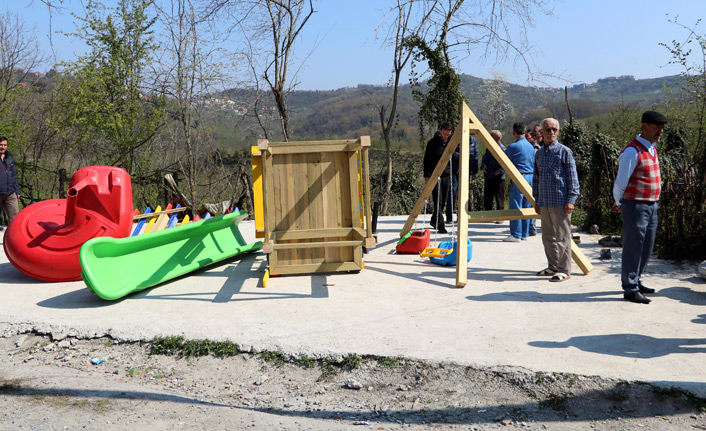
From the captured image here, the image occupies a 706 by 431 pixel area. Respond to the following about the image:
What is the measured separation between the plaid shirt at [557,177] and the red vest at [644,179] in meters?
0.80

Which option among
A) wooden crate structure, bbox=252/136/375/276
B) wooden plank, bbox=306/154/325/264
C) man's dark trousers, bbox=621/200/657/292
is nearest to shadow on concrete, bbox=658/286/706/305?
man's dark trousers, bbox=621/200/657/292

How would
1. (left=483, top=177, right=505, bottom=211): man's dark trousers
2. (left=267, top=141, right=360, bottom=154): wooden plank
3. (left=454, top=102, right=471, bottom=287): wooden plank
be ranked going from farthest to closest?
1. (left=483, top=177, right=505, bottom=211): man's dark trousers
2. (left=267, top=141, right=360, bottom=154): wooden plank
3. (left=454, top=102, right=471, bottom=287): wooden plank

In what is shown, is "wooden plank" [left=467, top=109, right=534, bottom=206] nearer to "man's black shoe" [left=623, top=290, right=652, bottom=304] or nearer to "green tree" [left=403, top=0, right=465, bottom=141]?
"man's black shoe" [left=623, top=290, right=652, bottom=304]

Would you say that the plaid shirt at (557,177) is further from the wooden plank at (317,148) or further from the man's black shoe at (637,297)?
the wooden plank at (317,148)

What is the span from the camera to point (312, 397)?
385 centimetres

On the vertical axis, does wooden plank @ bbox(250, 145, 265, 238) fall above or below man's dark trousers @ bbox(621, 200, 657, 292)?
above

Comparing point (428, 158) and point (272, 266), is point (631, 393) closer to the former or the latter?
point (272, 266)

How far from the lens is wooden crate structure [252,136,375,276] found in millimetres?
6480

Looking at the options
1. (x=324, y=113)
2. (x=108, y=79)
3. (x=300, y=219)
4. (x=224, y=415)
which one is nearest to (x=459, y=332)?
(x=224, y=415)

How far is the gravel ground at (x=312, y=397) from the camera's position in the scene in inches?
135

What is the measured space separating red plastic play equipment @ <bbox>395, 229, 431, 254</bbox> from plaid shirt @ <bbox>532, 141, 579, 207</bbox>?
85.3 inches

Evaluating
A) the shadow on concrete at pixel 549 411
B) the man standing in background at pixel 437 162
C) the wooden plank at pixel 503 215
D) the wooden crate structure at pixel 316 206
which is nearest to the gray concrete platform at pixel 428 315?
the shadow on concrete at pixel 549 411

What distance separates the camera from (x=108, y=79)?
39.4 feet

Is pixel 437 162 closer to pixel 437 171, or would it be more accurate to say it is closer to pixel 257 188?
pixel 437 171
